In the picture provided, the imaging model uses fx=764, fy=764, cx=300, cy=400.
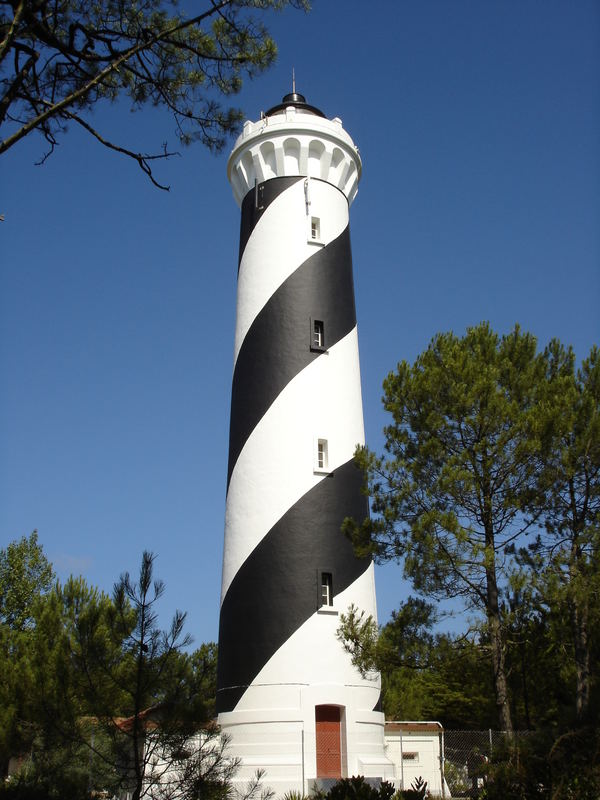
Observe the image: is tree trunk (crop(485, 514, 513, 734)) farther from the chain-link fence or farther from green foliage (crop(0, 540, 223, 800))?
green foliage (crop(0, 540, 223, 800))

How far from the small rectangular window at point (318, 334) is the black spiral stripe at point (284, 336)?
0.09 m

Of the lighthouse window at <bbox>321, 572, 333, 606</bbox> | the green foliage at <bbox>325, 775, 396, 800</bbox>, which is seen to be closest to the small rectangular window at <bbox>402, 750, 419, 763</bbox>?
the lighthouse window at <bbox>321, 572, 333, 606</bbox>

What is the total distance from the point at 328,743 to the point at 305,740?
63cm

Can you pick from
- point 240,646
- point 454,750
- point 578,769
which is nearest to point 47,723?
point 578,769

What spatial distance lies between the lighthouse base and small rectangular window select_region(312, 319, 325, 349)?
265 inches

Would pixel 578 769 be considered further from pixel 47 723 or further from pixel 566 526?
pixel 566 526

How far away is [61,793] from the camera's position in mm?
8008

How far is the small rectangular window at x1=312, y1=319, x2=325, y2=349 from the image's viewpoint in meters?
15.9

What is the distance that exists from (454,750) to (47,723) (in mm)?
12199

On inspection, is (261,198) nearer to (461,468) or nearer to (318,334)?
(318,334)

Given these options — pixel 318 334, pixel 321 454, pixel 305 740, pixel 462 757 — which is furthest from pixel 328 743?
pixel 318 334

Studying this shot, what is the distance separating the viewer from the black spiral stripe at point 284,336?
1550cm

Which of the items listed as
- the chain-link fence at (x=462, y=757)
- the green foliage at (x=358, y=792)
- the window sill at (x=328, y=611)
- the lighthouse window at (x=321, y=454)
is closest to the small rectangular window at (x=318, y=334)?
the lighthouse window at (x=321, y=454)

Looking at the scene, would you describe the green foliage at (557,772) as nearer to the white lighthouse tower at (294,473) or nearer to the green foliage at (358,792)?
the green foliage at (358,792)
